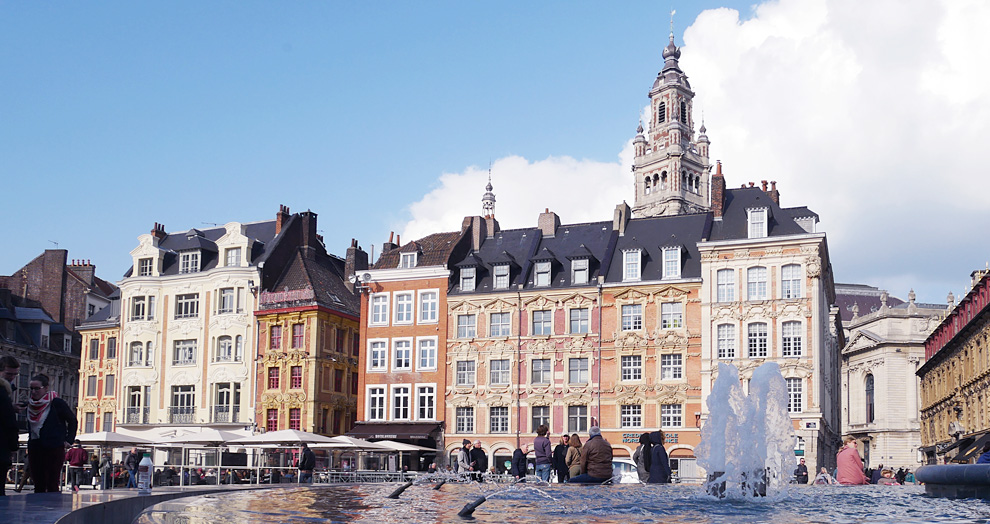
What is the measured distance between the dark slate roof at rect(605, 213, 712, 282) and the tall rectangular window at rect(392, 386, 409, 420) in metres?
12.0

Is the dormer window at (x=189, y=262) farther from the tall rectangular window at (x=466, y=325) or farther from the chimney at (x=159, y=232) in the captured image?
the tall rectangular window at (x=466, y=325)

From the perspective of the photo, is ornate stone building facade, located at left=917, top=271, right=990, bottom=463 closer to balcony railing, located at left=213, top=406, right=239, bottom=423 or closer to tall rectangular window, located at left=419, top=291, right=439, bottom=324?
tall rectangular window, located at left=419, top=291, right=439, bottom=324

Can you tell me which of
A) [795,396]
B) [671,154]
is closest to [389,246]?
[795,396]

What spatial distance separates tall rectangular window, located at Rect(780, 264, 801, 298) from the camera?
158 feet

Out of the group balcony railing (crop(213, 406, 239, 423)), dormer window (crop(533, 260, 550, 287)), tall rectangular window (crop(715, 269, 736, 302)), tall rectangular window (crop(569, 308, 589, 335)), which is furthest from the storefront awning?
tall rectangular window (crop(715, 269, 736, 302))

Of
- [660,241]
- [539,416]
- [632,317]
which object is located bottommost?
[539,416]

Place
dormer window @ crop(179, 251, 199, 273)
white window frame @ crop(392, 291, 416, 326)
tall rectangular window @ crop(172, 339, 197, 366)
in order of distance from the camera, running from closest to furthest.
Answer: white window frame @ crop(392, 291, 416, 326), tall rectangular window @ crop(172, 339, 197, 366), dormer window @ crop(179, 251, 199, 273)

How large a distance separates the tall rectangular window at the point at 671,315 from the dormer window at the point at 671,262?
4.36ft

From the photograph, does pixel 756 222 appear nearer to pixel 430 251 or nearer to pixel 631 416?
pixel 631 416

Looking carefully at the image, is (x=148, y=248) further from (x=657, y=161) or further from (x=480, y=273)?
(x=657, y=161)

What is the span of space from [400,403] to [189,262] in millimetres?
15217

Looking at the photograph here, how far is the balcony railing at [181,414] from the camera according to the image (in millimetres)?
57625

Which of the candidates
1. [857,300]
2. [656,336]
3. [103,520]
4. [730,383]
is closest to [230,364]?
[656,336]

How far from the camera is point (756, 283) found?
A: 48844 mm
